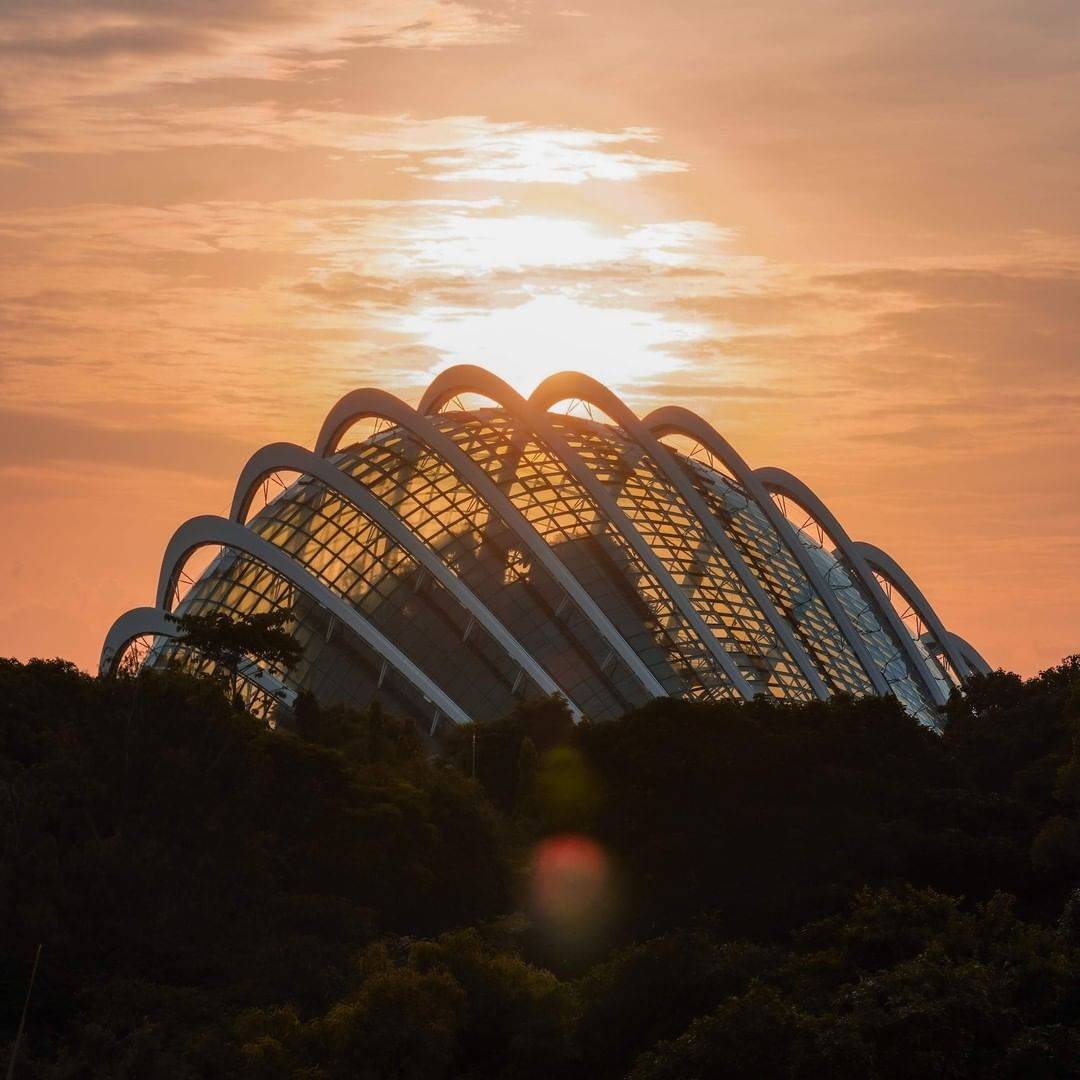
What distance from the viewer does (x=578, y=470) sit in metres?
88.8

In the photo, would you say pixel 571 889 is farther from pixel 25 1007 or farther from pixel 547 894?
pixel 25 1007

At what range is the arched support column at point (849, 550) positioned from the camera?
95.1m

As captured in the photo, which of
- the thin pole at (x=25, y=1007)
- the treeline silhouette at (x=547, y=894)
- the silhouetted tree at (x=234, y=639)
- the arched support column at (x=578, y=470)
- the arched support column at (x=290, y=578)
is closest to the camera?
the thin pole at (x=25, y=1007)

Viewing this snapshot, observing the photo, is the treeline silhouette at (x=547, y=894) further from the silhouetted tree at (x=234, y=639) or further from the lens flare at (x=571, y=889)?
the silhouetted tree at (x=234, y=639)

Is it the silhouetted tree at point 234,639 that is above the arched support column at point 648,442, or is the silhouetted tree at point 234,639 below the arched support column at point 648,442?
below

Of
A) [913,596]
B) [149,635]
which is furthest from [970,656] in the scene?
[149,635]

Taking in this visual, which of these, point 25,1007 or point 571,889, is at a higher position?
point 571,889

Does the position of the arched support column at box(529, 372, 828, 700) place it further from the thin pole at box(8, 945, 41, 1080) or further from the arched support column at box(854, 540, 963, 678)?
the thin pole at box(8, 945, 41, 1080)

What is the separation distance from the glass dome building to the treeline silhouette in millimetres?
12616

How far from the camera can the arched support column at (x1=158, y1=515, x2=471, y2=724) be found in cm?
8212

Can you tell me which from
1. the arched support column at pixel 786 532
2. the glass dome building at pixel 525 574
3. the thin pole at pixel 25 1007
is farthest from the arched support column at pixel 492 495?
the thin pole at pixel 25 1007

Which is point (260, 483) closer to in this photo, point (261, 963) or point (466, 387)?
point (466, 387)

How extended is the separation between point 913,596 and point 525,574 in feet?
71.7

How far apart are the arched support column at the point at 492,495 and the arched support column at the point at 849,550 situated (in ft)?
45.2
